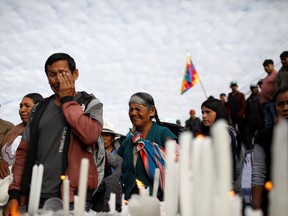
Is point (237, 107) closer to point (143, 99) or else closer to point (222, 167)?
point (143, 99)

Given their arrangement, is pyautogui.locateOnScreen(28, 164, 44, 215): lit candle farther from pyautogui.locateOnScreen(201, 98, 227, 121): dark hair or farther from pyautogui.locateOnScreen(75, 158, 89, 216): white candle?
pyautogui.locateOnScreen(201, 98, 227, 121): dark hair

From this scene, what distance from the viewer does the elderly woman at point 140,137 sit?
9.34ft

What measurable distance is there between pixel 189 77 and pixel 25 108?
40.9 feet

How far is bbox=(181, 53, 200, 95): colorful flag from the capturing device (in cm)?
1500

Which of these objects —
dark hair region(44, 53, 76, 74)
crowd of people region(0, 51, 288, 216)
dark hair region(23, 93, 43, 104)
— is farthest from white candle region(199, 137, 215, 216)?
dark hair region(23, 93, 43, 104)

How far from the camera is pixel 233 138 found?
10.8ft

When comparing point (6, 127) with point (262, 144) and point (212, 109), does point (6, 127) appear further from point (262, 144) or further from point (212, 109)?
point (262, 144)

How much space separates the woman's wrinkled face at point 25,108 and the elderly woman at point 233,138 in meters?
2.09

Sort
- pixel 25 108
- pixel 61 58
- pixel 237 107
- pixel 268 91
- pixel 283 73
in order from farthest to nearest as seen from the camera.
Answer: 1. pixel 237 107
2. pixel 268 91
3. pixel 283 73
4. pixel 25 108
5. pixel 61 58

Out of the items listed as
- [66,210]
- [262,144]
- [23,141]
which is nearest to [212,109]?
[262,144]

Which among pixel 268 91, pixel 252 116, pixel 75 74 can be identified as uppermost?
pixel 268 91

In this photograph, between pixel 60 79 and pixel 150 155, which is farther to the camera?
pixel 150 155

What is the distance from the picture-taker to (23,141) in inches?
90.4

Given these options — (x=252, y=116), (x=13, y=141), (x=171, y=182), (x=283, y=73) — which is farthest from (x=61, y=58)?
(x=252, y=116)
